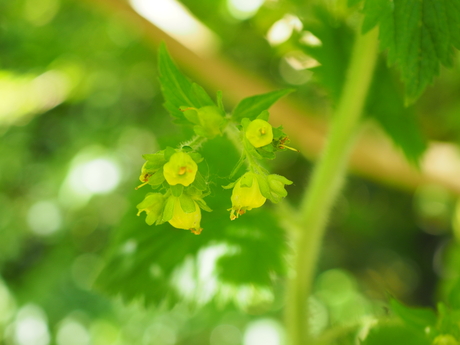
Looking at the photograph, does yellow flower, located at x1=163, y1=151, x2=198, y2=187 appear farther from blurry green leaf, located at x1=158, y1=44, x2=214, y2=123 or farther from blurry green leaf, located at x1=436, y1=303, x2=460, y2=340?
blurry green leaf, located at x1=436, y1=303, x2=460, y2=340

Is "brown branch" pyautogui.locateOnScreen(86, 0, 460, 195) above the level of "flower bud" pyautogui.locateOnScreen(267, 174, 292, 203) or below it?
below

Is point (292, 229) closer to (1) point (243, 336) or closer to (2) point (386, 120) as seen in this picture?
(2) point (386, 120)

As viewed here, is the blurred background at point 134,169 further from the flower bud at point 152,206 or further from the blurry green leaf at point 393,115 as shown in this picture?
the flower bud at point 152,206

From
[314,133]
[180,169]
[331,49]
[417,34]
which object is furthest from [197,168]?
[314,133]

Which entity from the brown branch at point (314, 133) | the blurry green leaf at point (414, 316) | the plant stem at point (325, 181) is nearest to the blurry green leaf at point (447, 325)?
the blurry green leaf at point (414, 316)

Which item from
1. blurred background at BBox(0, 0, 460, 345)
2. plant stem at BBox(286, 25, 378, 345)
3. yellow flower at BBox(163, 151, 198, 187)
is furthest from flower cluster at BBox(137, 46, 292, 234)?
blurred background at BBox(0, 0, 460, 345)

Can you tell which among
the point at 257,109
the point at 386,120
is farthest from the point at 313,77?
the point at 257,109

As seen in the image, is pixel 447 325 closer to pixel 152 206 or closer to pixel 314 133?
pixel 152 206
